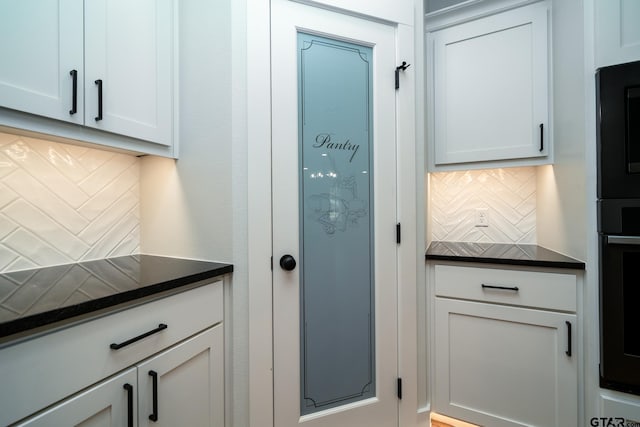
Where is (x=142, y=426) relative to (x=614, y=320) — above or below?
below

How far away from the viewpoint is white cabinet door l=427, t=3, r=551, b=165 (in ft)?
5.18

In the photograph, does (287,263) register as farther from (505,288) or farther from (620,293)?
(620,293)

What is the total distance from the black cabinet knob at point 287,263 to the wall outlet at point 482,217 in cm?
144

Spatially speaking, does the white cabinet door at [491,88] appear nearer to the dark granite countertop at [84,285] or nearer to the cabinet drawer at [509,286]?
the cabinet drawer at [509,286]

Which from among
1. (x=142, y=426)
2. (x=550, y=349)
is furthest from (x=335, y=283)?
(x=550, y=349)

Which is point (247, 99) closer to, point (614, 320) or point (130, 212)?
point (130, 212)

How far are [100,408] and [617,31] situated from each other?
2.22 metres

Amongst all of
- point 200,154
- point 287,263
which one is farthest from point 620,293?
point 200,154

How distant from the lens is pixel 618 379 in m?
1.15

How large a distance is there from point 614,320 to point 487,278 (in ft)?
1.51

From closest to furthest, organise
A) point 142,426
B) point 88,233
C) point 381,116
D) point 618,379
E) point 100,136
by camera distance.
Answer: point 142,426 < point 100,136 < point 618,379 < point 88,233 < point 381,116

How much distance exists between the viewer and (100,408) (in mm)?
745

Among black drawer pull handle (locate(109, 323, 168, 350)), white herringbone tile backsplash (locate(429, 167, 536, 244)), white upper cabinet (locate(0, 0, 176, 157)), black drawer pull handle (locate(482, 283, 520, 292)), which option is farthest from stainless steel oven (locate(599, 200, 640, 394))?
white upper cabinet (locate(0, 0, 176, 157))

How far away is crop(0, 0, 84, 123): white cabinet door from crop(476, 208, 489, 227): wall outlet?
7.18 feet
